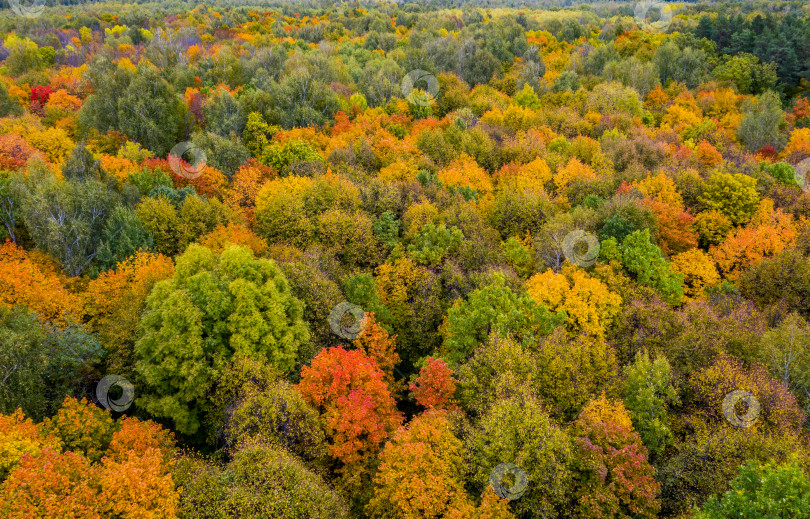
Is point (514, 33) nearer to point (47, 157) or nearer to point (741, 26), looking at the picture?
point (741, 26)

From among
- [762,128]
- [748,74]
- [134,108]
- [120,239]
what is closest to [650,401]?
[120,239]

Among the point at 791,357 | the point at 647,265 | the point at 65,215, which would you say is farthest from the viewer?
the point at 647,265

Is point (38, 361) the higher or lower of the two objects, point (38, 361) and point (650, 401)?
the higher

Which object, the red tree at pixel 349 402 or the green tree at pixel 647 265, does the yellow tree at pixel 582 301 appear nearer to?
the green tree at pixel 647 265

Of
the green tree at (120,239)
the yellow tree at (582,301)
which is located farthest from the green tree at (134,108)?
the yellow tree at (582,301)

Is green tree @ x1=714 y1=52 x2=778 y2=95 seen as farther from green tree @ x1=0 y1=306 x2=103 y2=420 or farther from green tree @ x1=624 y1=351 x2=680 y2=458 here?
green tree @ x1=0 y1=306 x2=103 y2=420

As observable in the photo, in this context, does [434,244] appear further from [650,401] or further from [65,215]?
[65,215]

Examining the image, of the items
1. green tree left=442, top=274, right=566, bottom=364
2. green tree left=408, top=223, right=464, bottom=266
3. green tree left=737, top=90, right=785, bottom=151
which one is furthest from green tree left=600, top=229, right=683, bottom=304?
green tree left=737, top=90, right=785, bottom=151
